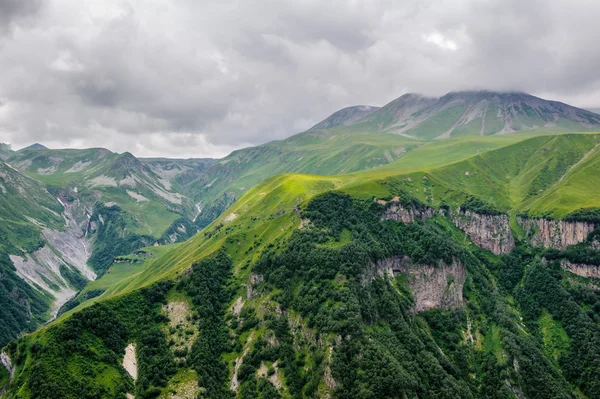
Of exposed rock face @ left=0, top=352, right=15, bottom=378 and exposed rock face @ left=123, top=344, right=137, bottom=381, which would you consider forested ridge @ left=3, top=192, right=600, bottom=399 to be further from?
exposed rock face @ left=0, top=352, right=15, bottom=378

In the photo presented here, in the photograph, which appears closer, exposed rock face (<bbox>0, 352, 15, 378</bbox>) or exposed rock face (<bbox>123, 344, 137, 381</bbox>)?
exposed rock face (<bbox>0, 352, 15, 378</bbox>)

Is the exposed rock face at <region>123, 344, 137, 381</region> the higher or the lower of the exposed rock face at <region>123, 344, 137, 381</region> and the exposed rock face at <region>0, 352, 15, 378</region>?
the lower

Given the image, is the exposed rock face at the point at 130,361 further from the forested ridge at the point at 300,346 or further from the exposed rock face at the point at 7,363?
the exposed rock face at the point at 7,363

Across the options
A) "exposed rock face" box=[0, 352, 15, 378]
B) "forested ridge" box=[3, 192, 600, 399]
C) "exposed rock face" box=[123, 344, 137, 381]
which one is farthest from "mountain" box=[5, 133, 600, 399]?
"exposed rock face" box=[0, 352, 15, 378]

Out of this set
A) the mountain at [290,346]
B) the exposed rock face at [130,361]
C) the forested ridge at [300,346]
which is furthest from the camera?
the exposed rock face at [130,361]

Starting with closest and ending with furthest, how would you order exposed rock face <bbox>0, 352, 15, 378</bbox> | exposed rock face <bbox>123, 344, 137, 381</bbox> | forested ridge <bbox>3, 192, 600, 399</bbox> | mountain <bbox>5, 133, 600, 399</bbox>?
forested ridge <bbox>3, 192, 600, 399</bbox>, mountain <bbox>5, 133, 600, 399</bbox>, exposed rock face <bbox>0, 352, 15, 378</bbox>, exposed rock face <bbox>123, 344, 137, 381</bbox>

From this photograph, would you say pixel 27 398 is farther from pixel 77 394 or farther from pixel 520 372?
pixel 520 372

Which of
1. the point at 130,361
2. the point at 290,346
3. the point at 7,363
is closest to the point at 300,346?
the point at 290,346

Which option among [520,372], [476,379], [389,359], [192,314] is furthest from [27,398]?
[520,372]

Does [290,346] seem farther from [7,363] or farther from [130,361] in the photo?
[7,363]

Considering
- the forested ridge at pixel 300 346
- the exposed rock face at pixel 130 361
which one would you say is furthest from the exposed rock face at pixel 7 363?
the exposed rock face at pixel 130 361

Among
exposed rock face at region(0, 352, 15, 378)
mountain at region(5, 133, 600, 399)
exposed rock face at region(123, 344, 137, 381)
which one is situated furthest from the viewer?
exposed rock face at region(123, 344, 137, 381)

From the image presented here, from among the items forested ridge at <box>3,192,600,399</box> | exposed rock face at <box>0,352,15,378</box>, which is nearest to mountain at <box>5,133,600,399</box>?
forested ridge at <box>3,192,600,399</box>
